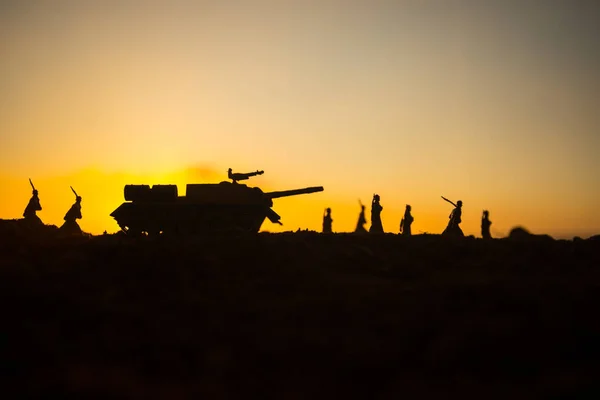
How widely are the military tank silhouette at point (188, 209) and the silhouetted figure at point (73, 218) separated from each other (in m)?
4.20

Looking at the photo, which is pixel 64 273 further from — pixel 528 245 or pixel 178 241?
pixel 528 245

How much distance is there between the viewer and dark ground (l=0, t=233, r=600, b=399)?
43.6 feet

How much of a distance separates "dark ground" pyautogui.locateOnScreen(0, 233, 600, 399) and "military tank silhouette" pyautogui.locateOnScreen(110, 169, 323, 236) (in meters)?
4.42

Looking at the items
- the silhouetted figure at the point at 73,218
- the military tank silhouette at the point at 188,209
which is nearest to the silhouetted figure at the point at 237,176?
the military tank silhouette at the point at 188,209

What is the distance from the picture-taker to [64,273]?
19.2 metres

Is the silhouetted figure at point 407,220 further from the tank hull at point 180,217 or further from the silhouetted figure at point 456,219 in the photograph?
the tank hull at point 180,217

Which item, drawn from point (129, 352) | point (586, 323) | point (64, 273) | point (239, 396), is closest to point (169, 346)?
point (129, 352)

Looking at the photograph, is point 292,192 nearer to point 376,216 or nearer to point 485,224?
point 376,216

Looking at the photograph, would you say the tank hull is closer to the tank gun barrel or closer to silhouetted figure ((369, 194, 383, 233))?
the tank gun barrel

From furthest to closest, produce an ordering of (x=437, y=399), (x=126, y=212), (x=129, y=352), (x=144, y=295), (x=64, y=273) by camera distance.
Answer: (x=126, y=212) < (x=64, y=273) < (x=144, y=295) < (x=129, y=352) < (x=437, y=399)

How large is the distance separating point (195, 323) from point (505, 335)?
280 inches

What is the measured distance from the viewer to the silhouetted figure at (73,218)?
98.6ft

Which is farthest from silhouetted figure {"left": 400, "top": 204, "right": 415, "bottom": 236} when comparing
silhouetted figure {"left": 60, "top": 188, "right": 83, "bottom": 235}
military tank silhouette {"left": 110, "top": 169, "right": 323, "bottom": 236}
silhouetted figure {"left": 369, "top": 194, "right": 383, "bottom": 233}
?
silhouetted figure {"left": 60, "top": 188, "right": 83, "bottom": 235}

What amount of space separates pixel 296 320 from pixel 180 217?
39.2ft
